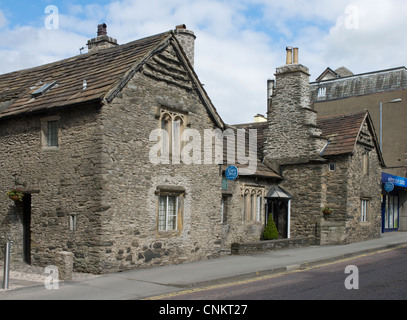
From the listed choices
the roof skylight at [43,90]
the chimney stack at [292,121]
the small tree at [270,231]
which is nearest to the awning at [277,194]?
the small tree at [270,231]

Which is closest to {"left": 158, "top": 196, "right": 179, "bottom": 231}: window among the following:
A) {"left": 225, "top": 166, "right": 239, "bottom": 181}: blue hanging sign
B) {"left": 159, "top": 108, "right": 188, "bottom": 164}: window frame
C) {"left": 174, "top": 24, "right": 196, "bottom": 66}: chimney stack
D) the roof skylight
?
{"left": 159, "top": 108, "right": 188, "bottom": 164}: window frame

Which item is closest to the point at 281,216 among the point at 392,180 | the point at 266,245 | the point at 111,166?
the point at 266,245

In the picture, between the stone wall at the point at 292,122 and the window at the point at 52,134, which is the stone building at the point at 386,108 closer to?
the stone wall at the point at 292,122

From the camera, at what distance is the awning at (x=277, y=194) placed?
23189 millimetres

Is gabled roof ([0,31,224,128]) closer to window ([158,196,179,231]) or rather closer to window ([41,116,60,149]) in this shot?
window ([41,116,60,149])

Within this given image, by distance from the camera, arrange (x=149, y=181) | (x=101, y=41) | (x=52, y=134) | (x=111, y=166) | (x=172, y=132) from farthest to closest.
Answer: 1. (x=101, y=41)
2. (x=172, y=132)
3. (x=52, y=134)
4. (x=149, y=181)
5. (x=111, y=166)

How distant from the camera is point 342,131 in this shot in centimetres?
2491

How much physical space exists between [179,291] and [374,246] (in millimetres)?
13828

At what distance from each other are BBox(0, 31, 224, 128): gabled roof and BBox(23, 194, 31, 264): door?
2912mm

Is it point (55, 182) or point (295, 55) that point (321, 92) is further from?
point (55, 182)

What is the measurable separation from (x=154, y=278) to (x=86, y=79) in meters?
6.83

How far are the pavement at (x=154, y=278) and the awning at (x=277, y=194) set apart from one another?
4.76m

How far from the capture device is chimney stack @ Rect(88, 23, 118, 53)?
20.6 m
